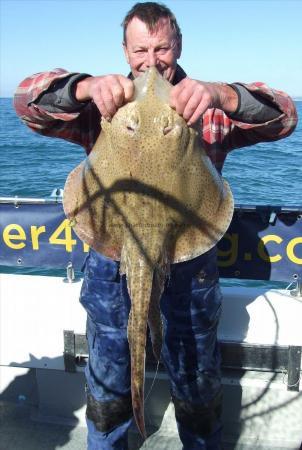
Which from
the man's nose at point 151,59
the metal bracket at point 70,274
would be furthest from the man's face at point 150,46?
the metal bracket at point 70,274

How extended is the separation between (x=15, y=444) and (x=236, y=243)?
236cm

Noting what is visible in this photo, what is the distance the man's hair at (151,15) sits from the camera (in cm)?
254

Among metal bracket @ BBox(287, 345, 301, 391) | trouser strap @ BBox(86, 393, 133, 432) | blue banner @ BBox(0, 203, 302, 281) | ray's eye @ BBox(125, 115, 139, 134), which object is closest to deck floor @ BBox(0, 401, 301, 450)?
metal bracket @ BBox(287, 345, 301, 391)

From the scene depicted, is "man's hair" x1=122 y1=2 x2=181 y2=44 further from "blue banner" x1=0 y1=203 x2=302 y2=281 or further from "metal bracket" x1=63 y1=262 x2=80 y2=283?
"metal bracket" x1=63 y1=262 x2=80 y2=283

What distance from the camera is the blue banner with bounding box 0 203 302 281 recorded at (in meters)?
3.64

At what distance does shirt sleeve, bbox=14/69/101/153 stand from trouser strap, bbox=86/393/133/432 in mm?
1620

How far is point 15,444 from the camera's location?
377 centimetres

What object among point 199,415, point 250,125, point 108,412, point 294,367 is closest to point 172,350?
point 199,415

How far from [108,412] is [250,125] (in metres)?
2.00

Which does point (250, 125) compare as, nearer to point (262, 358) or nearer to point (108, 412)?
point (262, 358)

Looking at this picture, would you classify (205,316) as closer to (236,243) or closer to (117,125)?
(236,243)

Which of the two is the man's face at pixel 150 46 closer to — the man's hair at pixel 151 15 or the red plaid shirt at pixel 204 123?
the man's hair at pixel 151 15

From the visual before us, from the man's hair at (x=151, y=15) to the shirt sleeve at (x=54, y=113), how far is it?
18.7 inches

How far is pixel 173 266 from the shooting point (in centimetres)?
272
